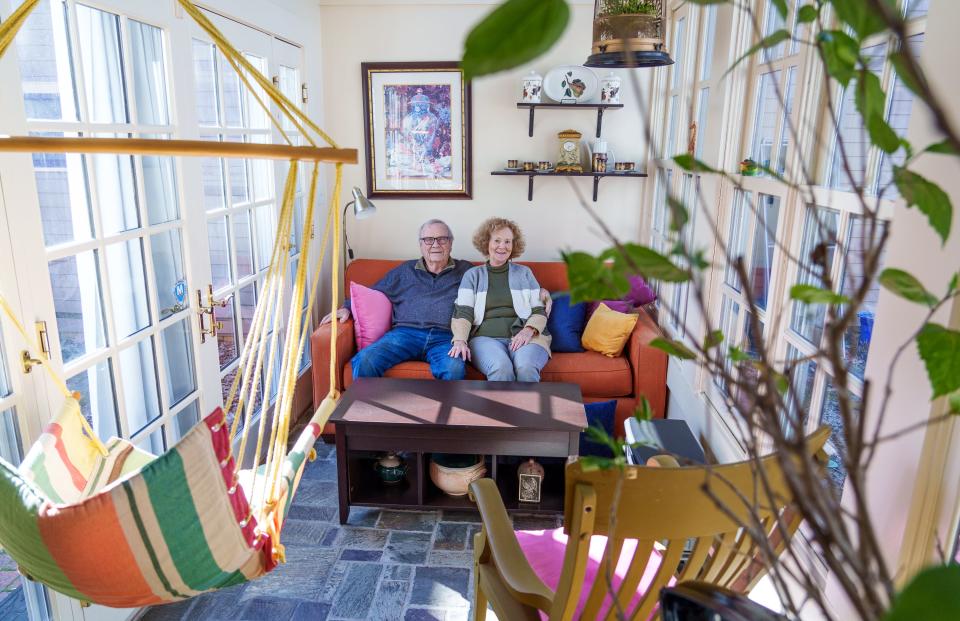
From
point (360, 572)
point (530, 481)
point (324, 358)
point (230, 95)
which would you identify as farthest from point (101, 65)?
point (530, 481)

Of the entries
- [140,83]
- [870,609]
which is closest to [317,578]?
[140,83]

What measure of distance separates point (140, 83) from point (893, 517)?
8.00 ft

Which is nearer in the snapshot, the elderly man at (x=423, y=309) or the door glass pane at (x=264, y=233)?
the door glass pane at (x=264, y=233)

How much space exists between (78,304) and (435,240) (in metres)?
2.05

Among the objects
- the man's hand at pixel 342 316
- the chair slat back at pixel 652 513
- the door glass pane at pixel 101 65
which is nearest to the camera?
the chair slat back at pixel 652 513

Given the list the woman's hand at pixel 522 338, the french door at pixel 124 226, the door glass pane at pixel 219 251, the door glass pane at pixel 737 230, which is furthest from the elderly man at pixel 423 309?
the door glass pane at pixel 737 230

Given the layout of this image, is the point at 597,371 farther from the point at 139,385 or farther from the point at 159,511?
the point at 159,511

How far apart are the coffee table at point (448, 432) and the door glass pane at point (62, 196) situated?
44.4 inches

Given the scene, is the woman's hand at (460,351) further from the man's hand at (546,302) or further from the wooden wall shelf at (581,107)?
the wooden wall shelf at (581,107)

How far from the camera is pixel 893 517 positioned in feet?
4.04

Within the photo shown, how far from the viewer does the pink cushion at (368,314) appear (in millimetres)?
3521

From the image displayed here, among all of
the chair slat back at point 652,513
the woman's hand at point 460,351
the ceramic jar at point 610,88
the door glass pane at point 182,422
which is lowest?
the door glass pane at point 182,422

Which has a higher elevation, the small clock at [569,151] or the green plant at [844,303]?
the small clock at [569,151]

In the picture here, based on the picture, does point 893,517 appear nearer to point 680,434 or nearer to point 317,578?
point 680,434
